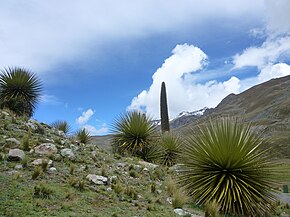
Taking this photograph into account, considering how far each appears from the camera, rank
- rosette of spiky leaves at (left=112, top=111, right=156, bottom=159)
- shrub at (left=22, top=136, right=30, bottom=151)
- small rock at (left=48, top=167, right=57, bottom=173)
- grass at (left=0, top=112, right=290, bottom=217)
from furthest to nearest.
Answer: rosette of spiky leaves at (left=112, top=111, right=156, bottom=159), shrub at (left=22, top=136, right=30, bottom=151), small rock at (left=48, top=167, right=57, bottom=173), grass at (left=0, top=112, right=290, bottom=217)

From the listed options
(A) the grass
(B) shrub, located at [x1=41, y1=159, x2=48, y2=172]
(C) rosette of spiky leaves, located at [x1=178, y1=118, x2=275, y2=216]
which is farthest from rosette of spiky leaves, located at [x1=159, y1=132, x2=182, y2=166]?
(B) shrub, located at [x1=41, y1=159, x2=48, y2=172]

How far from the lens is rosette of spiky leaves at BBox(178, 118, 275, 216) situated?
29.9 feet

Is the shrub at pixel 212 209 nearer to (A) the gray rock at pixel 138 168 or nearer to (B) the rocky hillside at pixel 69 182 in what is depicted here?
(B) the rocky hillside at pixel 69 182

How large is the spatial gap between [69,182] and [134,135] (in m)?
8.23

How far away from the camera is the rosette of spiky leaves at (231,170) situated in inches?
359

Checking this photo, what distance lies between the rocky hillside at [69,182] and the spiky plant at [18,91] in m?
3.28

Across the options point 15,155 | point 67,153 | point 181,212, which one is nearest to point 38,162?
point 15,155

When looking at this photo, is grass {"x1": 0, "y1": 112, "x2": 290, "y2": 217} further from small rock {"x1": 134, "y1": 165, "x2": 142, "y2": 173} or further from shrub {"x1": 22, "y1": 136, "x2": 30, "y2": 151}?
shrub {"x1": 22, "y1": 136, "x2": 30, "y2": 151}

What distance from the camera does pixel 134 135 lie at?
16.7m

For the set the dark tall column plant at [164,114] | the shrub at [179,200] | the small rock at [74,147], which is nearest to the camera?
the shrub at [179,200]

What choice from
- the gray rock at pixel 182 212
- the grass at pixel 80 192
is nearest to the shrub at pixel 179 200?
the grass at pixel 80 192

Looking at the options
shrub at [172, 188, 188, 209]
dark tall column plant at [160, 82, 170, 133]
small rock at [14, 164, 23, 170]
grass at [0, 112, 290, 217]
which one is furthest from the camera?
dark tall column plant at [160, 82, 170, 133]

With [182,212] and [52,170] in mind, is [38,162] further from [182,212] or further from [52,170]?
[182,212]

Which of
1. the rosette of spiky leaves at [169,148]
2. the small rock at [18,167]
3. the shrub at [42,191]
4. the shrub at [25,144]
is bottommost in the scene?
the shrub at [42,191]
